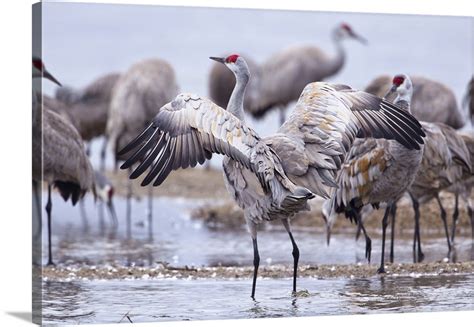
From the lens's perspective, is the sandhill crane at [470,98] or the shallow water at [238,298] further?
the sandhill crane at [470,98]

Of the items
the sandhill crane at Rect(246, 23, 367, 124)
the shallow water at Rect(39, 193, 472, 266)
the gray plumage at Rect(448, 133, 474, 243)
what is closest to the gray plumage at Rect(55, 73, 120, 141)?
the shallow water at Rect(39, 193, 472, 266)

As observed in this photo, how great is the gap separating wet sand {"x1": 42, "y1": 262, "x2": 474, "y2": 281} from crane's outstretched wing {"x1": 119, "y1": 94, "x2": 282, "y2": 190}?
71.3 inches

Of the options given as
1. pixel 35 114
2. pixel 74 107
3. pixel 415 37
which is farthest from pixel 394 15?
pixel 74 107

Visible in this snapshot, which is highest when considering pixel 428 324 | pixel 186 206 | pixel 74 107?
pixel 74 107

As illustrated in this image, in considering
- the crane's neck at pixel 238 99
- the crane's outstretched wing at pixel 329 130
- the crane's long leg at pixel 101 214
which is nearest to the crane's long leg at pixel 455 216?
the crane's outstretched wing at pixel 329 130

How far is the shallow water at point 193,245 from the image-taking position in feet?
34.9

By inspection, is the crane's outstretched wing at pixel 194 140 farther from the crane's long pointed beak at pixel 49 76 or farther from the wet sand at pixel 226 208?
the wet sand at pixel 226 208

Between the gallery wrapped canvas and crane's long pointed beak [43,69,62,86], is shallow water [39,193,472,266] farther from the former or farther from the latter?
crane's long pointed beak [43,69,62,86]

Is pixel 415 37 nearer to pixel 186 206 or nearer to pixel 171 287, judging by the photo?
pixel 171 287

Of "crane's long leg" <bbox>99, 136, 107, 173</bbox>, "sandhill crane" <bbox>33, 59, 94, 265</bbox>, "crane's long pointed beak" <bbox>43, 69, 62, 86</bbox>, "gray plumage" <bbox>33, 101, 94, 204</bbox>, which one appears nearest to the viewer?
"crane's long pointed beak" <bbox>43, 69, 62, 86</bbox>

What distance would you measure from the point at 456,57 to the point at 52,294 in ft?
13.3

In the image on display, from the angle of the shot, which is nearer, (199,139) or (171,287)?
(199,139)

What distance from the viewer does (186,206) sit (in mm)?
13695

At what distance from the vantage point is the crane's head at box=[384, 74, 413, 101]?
9.81 metres
